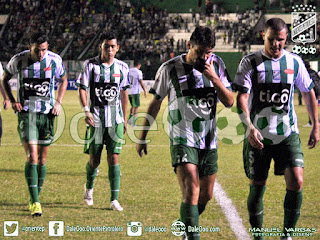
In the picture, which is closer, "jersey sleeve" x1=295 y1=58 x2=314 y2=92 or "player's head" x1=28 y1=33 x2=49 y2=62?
"jersey sleeve" x1=295 y1=58 x2=314 y2=92

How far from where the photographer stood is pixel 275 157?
4777mm

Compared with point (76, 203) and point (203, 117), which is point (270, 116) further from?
point (76, 203)

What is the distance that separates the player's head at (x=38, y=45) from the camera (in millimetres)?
6043

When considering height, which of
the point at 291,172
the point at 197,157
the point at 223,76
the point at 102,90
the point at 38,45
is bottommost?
the point at 291,172

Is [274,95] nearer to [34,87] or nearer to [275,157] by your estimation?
[275,157]

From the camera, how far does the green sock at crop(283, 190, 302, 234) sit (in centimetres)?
462

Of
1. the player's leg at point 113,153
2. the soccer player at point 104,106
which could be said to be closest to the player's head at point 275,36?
the soccer player at point 104,106

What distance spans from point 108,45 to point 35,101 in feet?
3.66

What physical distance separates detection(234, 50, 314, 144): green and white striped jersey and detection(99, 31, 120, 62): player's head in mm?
2031

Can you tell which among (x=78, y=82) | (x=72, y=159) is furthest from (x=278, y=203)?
(x=72, y=159)

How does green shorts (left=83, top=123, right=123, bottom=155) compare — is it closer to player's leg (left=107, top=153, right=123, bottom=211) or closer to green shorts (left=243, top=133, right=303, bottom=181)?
player's leg (left=107, top=153, right=123, bottom=211)

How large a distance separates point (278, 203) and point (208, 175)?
2343 millimetres

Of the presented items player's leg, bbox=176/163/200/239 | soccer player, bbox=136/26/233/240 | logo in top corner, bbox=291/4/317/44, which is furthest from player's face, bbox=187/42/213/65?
logo in top corner, bbox=291/4/317/44

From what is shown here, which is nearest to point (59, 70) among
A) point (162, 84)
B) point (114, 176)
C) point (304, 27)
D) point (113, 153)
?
point (113, 153)
